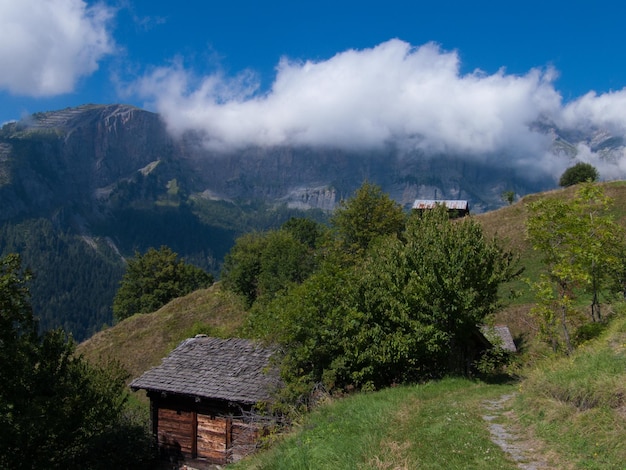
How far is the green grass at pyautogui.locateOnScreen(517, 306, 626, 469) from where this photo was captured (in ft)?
30.9

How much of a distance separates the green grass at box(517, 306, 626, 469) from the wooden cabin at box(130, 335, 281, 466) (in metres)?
10.9

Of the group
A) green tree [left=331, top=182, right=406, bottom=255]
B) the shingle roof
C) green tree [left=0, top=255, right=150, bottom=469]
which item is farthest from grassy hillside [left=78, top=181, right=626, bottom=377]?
green tree [left=0, top=255, right=150, bottom=469]

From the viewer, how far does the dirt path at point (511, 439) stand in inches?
390

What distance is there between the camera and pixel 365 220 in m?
51.8

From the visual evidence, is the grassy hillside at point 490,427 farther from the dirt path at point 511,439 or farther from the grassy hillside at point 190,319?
the grassy hillside at point 190,319

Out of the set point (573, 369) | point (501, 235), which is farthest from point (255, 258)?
point (573, 369)

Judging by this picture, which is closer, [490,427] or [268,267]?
[490,427]

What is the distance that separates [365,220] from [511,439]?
41.1 m

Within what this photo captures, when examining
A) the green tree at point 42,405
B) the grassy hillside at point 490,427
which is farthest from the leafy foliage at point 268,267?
the grassy hillside at point 490,427

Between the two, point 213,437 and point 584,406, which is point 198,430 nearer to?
point 213,437

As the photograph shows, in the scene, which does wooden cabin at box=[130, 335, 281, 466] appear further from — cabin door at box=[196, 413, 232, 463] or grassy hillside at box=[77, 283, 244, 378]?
grassy hillside at box=[77, 283, 244, 378]

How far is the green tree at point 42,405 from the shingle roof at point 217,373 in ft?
9.03

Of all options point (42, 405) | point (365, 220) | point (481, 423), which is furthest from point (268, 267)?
point (481, 423)

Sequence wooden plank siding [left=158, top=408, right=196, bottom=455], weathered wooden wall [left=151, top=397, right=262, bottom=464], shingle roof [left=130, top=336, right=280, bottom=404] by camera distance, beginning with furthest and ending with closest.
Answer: wooden plank siding [left=158, top=408, right=196, bottom=455]
weathered wooden wall [left=151, top=397, right=262, bottom=464]
shingle roof [left=130, top=336, right=280, bottom=404]
